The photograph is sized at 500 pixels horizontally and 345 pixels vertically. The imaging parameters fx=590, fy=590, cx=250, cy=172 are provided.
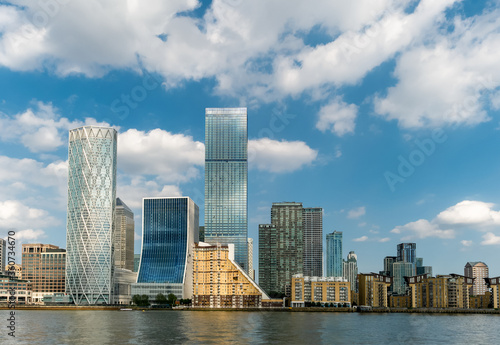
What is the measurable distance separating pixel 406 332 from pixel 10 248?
87.4 meters

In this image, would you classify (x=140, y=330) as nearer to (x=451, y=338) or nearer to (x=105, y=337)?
(x=105, y=337)

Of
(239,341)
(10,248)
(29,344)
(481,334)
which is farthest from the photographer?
(481,334)

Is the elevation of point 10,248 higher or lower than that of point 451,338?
higher

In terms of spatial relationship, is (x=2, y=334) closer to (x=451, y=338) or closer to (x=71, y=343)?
(x=71, y=343)

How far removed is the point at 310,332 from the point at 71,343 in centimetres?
4991

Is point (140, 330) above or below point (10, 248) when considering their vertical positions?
below

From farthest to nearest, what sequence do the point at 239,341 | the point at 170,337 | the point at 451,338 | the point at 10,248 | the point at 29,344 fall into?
the point at 451,338 → the point at 170,337 → the point at 239,341 → the point at 29,344 → the point at 10,248

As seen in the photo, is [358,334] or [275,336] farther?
[358,334]

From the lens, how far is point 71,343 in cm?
9275

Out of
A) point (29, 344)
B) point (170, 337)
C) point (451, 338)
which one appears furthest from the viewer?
point (451, 338)

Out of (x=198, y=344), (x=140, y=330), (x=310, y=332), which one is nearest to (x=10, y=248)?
(x=198, y=344)

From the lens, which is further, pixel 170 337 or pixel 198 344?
pixel 170 337

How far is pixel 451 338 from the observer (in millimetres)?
115562

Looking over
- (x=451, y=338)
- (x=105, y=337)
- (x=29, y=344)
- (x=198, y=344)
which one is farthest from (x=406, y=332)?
(x=29, y=344)
